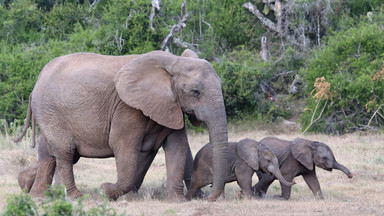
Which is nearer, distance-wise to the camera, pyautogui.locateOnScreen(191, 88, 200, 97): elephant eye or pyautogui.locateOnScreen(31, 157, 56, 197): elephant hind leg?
pyautogui.locateOnScreen(191, 88, 200, 97): elephant eye

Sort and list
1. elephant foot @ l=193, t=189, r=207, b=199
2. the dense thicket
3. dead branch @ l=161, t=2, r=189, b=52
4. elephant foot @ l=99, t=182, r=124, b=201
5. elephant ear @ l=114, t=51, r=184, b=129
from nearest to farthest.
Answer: elephant ear @ l=114, t=51, r=184, b=129
elephant foot @ l=99, t=182, r=124, b=201
elephant foot @ l=193, t=189, r=207, b=199
the dense thicket
dead branch @ l=161, t=2, r=189, b=52

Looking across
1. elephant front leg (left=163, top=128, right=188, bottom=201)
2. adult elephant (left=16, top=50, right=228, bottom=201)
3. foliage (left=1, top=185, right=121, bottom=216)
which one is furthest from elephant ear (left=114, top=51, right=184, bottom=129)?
foliage (left=1, top=185, right=121, bottom=216)

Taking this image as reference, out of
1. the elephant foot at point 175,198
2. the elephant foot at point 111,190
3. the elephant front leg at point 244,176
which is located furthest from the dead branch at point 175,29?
the elephant foot at point 175,198

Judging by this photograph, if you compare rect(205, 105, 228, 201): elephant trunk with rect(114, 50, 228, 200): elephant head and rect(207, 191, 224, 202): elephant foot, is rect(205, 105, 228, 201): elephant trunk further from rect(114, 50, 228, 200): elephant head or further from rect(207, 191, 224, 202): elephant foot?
rect(207, 191, 224, 202): elephant foot

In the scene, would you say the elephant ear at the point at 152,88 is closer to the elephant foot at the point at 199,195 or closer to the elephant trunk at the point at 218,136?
the elephant trunk at the point at 218,136

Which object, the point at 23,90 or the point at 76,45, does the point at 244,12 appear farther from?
the point at 23,90

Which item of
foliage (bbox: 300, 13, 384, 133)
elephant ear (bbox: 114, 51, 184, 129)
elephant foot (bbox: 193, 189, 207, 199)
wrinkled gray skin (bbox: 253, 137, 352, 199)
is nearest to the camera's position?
elephant ear (bbox: 114, 51, 184, 129)

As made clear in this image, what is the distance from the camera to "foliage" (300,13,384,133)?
634 inches

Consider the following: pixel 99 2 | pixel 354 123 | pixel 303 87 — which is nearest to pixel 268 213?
pixel 354 123

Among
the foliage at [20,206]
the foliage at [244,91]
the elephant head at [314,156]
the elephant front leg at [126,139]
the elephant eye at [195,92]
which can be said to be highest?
the elephant eye at [195,92]

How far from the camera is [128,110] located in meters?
8.78

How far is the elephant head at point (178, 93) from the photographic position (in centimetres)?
826

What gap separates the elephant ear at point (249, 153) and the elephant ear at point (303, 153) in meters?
0.55

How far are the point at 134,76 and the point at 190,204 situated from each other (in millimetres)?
1743
